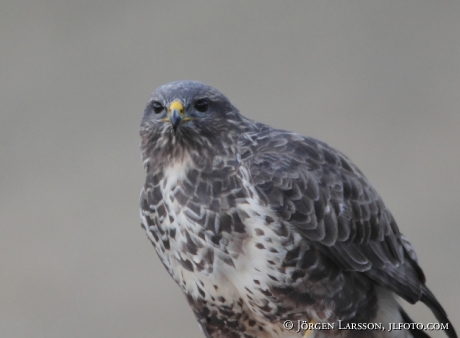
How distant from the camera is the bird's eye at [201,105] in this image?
1872 mm

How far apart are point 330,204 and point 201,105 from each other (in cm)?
49

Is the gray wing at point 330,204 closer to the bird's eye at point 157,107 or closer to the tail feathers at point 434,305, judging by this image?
the tail feathers at point 434,305

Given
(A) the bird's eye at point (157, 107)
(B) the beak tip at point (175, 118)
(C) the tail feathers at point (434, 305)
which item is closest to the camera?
(B) the beak tip at point (175, 118)

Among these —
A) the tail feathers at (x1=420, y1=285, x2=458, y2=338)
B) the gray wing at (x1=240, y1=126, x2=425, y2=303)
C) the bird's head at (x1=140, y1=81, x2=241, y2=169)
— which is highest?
the bird's head at (x1=140, y1=81, x2=241, y2=169)

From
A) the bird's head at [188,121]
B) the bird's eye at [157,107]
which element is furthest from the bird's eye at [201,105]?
the bird's eye at [157,107]

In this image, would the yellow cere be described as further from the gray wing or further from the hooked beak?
the gray wing

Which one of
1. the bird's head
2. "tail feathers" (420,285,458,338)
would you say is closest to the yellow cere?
the bird's head

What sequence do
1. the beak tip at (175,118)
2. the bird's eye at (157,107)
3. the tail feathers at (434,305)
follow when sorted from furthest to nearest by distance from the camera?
1. the tail feathers at (434,305)
2. the bird's eye at (157,107)
3. the beak tip at (175,118)

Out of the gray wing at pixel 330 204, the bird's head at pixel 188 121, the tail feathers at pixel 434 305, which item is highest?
the bird's head at pixel 188 121

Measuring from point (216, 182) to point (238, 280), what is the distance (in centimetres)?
29

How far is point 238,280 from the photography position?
181 cm

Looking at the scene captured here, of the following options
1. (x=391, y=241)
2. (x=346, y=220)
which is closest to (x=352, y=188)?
(x=346, y=220)

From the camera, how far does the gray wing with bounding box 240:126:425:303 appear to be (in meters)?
1.80

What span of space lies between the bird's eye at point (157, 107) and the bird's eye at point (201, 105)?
0.33 ft
